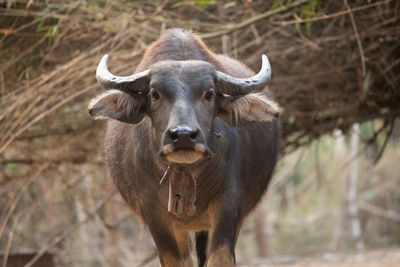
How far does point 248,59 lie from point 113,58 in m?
1.71

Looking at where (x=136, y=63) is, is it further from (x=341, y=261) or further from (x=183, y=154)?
(x=341, y=261)

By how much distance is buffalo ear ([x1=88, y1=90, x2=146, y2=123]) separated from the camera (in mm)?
4147

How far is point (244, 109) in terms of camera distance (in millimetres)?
4250

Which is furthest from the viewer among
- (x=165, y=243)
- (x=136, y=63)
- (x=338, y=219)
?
(x=338, y=219)

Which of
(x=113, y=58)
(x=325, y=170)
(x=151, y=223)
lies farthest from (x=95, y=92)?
(x=325, y=170)

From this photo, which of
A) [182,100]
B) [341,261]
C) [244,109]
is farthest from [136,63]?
[341,261]

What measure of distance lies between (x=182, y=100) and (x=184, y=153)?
0.36m

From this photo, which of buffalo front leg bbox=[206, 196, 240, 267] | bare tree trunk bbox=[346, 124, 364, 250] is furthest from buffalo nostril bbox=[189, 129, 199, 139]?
bare tree trunk bbox=[346, 124, 364, 250]

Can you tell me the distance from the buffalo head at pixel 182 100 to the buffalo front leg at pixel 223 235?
0.64m

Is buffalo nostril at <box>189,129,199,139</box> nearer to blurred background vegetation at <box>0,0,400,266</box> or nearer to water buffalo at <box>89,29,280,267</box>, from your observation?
water buffalo at <box>89,29,280,267</box>

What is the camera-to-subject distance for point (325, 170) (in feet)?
62.2

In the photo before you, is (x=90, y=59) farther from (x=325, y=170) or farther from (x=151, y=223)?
(x=325, y=170)

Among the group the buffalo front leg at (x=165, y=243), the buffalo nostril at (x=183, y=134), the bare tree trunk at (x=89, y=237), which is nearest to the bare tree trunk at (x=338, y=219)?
the bare tree trunk at (x=89, y=237)

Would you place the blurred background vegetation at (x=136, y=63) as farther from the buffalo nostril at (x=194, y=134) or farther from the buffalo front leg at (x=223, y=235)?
the buffalo nostril at (x=194, y=134)
